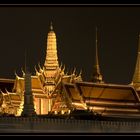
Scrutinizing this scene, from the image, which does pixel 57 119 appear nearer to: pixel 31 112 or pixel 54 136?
pixel 31 112

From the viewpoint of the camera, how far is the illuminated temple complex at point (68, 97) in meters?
13.9

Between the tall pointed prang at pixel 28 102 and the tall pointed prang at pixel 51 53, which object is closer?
the tall pointed prang at pixel 28 102

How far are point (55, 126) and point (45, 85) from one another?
2.80 metres

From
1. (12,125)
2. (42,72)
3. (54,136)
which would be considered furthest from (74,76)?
(54,136)

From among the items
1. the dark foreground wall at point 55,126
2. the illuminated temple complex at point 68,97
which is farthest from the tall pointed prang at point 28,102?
the dark foreground wall at point 55,126

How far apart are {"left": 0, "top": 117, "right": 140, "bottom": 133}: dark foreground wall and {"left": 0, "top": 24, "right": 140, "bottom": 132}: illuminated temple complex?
1 centimetres

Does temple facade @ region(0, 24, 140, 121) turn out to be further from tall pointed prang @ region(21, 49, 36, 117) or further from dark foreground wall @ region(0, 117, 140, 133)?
dark foreground wall @ region(0, 117, 140, 133)

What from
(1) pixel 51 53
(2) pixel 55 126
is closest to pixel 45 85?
(1) pixel 51 53

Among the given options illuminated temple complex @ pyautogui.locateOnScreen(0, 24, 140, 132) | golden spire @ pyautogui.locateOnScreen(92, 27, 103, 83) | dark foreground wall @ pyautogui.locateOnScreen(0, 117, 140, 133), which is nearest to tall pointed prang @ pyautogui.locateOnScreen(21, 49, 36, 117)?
illuminated temple complex @ pyautogui.locateOnScreen(0, 24, 140, 132)

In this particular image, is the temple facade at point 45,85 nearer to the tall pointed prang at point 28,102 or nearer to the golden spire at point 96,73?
the golden spire at point 96,73

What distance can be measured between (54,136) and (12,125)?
3.47 meters

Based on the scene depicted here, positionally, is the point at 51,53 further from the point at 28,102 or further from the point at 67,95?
the point at 28,102

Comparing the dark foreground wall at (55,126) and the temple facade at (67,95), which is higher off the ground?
the temple facade at (67,95)

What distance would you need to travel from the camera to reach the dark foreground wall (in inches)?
520
